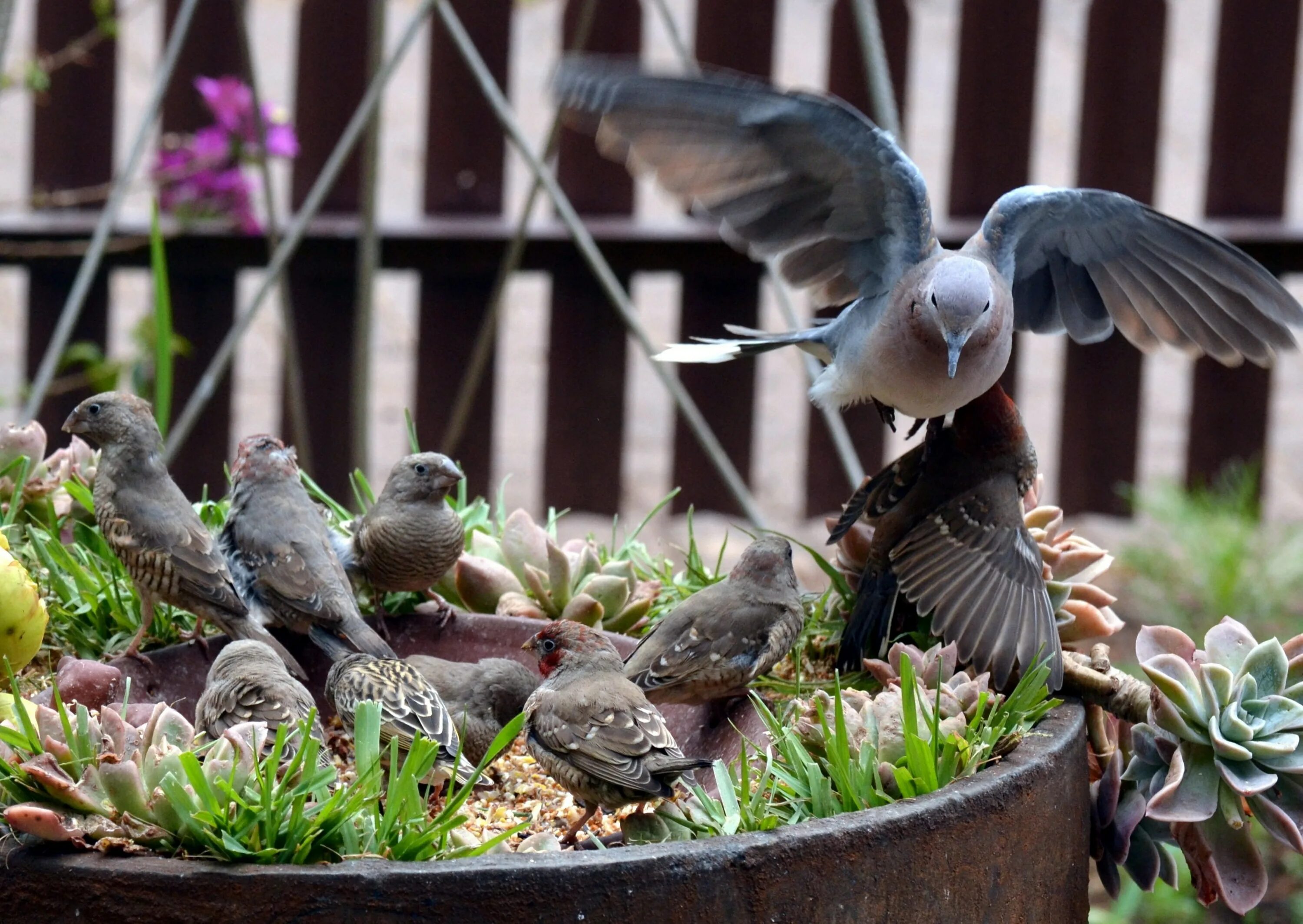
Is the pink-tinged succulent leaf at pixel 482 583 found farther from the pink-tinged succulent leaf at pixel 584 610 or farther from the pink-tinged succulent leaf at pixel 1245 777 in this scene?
the pink-tinged succulent leaf at pixel 1245 777

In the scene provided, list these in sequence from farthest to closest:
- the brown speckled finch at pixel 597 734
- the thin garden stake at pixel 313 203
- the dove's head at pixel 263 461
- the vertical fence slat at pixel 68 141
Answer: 1. the vertical fence slat at pixel 68 141
2. the thin garden stake at pixel 313 203
3. the dove's head at pixel 263 461
4. the brown speckled finch at pixel 597 734

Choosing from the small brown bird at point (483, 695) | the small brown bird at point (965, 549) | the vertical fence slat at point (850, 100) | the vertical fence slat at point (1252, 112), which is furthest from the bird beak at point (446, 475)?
the vertical fence slat at point (1252, 112)

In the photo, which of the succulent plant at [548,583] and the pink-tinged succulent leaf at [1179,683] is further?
the succulent plant at [548,583]

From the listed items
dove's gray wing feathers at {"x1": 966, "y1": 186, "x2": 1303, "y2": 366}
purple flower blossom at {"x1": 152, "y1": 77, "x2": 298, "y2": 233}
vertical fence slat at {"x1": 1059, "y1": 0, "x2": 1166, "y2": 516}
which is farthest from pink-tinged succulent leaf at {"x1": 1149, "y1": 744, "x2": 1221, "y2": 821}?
vertical fence slat at {"x1": 1059, "y1": 0, "x2": 1166, "y2": 516}

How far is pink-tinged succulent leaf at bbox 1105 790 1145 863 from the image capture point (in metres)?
2.10

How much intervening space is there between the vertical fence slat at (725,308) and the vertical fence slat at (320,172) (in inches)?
40.2

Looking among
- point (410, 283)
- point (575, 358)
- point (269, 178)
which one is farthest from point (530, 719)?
point (410, 283)

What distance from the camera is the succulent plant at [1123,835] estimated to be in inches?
83.4

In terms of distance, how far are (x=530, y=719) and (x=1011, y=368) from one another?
344 cm

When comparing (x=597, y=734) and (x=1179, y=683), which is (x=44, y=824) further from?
(x=1179, y=683)

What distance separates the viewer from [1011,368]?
516 cm

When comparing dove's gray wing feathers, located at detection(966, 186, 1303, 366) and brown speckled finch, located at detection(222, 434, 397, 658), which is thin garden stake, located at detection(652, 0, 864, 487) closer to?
dove's gray wing feathers, located at detection(966, 186, 1303, 366)

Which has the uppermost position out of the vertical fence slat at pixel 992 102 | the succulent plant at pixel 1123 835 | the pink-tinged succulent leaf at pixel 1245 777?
the vertical fence slat at pixel 992 102

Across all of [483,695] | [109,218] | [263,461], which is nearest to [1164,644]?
[483,695]
